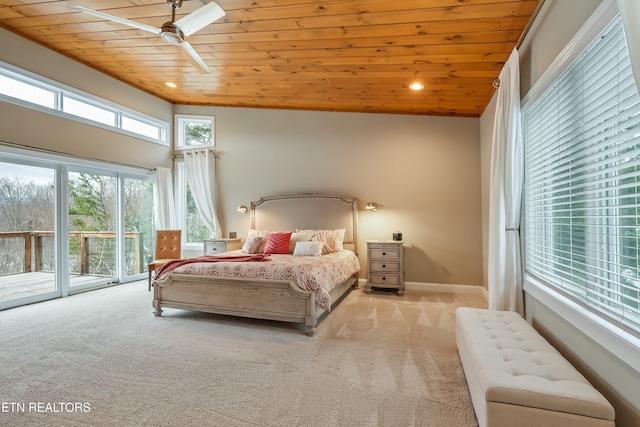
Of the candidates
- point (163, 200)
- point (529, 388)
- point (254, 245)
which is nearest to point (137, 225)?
point (163, 200)

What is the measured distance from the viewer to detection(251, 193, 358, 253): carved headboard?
5121mm

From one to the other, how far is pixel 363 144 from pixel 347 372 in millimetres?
3746

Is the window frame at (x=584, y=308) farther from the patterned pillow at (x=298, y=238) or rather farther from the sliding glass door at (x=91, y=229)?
the sliding glass door at (x=91, y=229)

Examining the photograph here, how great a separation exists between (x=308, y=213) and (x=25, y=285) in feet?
13.2

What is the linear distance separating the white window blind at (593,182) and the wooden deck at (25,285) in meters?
5.91

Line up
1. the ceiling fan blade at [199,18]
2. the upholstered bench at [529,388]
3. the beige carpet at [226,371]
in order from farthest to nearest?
the ceiling fan blade at [199,18]
the beige carpet at [226,371]
the upholstered bench at [529,388]

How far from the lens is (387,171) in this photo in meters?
5.08

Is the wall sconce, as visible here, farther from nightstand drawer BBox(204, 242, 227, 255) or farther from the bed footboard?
nightstand drawer BBox(204, 242, 227, 255)

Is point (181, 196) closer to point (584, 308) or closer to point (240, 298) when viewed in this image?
point (240, 298)

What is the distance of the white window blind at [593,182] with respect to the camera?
57.7 inches

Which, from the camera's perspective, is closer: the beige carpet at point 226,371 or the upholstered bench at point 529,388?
the upholstered bench at point 529,388

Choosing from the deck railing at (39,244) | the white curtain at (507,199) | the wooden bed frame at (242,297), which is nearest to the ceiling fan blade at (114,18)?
the wooden bed frame at (242,297)

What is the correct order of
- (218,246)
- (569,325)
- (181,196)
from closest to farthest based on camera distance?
(569,325) < (218,246) < (181,196)

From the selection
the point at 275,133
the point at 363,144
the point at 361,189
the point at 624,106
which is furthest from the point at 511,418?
the point at 275,133
